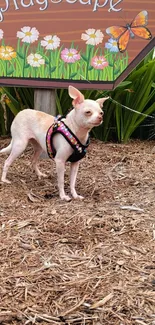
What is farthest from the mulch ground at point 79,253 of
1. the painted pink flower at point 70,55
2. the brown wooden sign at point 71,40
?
the painted pink flower at point 70,55

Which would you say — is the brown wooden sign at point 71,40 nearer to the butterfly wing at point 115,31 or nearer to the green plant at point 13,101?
the butterfly wing at point 115,31

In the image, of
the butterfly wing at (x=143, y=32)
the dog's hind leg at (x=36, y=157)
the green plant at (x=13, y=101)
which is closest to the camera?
the dog's hind leg at (x=36, y=157)

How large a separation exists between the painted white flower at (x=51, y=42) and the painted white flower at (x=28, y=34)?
0.27 feet

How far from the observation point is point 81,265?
233 cm

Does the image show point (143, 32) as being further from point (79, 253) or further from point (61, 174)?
point (79, 253)

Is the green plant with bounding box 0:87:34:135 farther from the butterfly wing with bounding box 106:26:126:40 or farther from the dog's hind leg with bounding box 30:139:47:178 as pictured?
the butterfly wing with bounding box 106:26:126:40

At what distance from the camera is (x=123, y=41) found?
4078mm

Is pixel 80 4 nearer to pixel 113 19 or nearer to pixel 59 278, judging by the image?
pixel 113 19

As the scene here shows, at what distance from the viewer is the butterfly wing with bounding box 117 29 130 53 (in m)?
4.06

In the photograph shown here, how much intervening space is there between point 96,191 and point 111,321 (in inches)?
69.6

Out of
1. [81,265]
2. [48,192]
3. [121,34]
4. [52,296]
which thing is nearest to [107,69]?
[121,34]

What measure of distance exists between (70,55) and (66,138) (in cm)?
115

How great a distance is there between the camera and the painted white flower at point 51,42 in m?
4.09

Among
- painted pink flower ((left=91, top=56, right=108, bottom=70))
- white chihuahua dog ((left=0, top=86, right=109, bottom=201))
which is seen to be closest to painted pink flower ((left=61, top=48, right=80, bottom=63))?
painted pink flower ((left=91, top=56, right=108, bottom=70))
